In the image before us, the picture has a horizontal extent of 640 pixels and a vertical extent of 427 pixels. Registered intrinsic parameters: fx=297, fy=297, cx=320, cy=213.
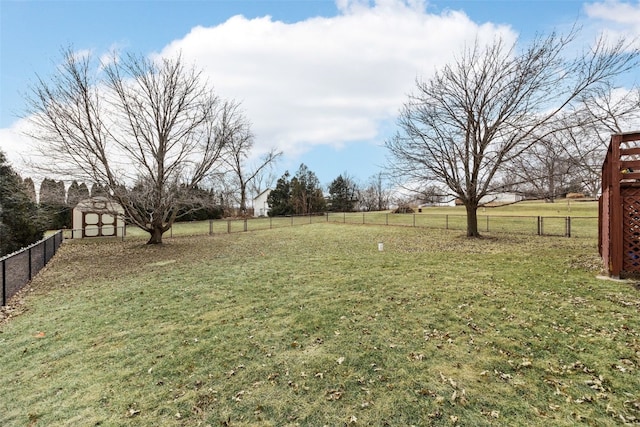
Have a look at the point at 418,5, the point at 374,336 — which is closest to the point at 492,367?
the point at 374,336

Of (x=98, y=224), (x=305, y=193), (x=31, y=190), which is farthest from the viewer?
(x=305, y=193)

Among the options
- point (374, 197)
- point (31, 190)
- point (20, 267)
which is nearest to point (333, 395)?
point (20, 267)

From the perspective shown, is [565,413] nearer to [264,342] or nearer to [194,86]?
[264,342]

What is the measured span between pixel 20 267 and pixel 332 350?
8.86 meters

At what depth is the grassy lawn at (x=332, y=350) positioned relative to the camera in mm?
2832

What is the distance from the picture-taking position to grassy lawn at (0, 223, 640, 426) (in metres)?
2.83

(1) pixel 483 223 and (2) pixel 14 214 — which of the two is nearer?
(2) pixel 14 214

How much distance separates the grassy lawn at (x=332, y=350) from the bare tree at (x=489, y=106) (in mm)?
6188

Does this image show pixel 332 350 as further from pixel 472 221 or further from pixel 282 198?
pixel 282 198

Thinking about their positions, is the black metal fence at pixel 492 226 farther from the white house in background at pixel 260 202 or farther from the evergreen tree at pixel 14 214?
the white house in background at pixel 260 202

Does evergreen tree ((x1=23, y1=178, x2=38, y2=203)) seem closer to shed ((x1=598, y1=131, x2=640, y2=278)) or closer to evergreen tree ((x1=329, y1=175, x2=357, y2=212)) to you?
shed ((x1=598, y1=131, x2=640, y2=278))

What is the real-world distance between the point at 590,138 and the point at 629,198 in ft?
32.7

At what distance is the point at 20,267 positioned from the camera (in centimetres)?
773

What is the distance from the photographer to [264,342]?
13.8 ft
